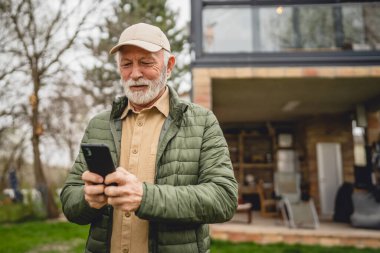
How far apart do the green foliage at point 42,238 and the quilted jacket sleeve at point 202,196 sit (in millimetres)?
4902

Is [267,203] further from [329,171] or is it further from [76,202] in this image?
[76,202]

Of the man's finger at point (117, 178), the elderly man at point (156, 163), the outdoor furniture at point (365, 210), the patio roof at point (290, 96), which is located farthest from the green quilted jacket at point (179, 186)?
the outdoor furniture at point (365, 210)

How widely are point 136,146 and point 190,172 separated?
0.82 ft

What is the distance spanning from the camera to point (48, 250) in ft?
18.4

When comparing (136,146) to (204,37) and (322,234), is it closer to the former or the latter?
(204,37)

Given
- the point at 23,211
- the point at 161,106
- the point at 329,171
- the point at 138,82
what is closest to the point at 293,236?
the point at 329,171

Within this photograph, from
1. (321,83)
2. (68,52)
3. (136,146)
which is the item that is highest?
(68,52)

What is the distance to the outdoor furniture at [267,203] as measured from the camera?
865 centimetres

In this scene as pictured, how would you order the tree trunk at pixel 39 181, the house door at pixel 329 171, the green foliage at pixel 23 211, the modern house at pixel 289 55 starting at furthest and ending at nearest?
the tree trunk at pixel 39 181 < the green foliage at pixel 23 211 < the house door at pixel 329 171 < the modern house at pixel 289 55

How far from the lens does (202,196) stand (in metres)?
1.13

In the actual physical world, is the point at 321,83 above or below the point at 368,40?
below

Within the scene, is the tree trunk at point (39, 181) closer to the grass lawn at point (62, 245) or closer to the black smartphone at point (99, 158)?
the grass lawn at point (62, 245)

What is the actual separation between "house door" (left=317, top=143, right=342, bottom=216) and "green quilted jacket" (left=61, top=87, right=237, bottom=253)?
8570 millimetres

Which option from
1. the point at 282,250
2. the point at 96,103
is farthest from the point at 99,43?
the point at 282,250
